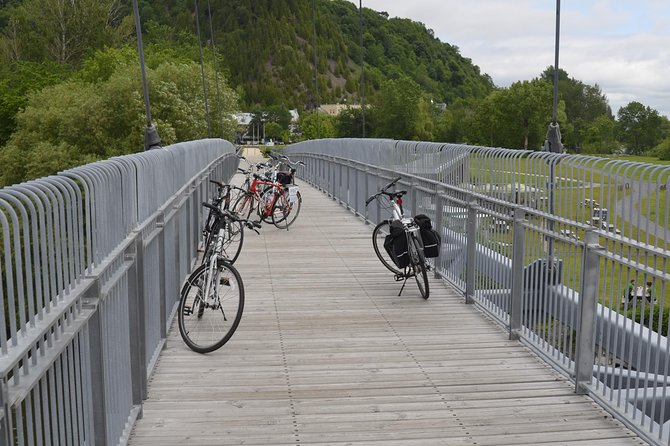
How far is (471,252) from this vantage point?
9.35 meters

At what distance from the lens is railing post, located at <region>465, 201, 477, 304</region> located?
9.20 m

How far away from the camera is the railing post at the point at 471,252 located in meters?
9.20

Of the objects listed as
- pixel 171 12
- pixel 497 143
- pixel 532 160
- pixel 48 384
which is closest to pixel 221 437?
pixel 48 384

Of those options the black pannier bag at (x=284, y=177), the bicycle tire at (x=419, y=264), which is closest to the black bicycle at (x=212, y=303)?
the bicycle tire at (x=419, y=264)

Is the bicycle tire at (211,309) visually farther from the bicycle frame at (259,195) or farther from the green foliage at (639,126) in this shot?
the green foliage at (639,126)

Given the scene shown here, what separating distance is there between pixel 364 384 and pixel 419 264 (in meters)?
3.20

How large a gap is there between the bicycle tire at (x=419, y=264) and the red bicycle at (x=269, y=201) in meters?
6.18

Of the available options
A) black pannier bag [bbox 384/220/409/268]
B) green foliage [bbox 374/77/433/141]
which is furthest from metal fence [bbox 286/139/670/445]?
green foliage [bbox 374/77/433/141]

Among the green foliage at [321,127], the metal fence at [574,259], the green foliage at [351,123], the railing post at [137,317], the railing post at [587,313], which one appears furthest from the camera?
the green foliage at [321,127]

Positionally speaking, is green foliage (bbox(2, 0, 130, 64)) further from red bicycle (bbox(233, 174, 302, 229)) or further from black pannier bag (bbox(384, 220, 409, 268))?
black pannier bag (bbox(384, 220, 409, 268))

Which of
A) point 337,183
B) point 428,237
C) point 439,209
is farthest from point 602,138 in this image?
point 428,237

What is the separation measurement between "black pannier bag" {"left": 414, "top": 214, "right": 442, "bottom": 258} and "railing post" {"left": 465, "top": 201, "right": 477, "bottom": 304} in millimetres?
351

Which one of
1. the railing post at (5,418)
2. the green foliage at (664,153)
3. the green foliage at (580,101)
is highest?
the green foliage at (580,101)

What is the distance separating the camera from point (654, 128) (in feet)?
284
